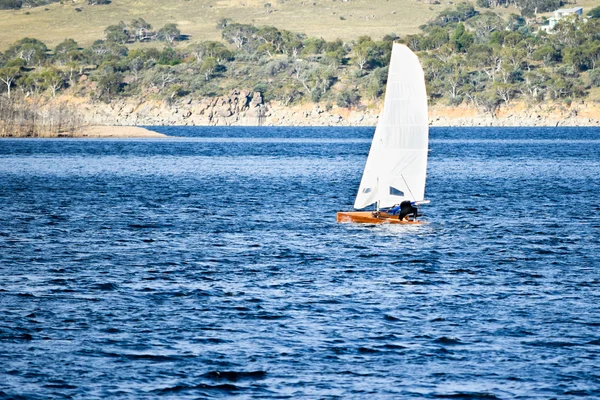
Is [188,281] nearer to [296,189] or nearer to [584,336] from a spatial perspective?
→ [584,336]

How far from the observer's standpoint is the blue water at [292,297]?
75.0 ft

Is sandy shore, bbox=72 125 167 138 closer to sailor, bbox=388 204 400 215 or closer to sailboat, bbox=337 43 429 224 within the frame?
sailboat, bbox=337 43 429 224

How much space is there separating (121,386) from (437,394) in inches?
268

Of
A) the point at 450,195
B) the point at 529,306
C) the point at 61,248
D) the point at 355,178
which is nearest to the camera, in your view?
the point at 529,306

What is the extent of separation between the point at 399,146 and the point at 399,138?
37 centimetres

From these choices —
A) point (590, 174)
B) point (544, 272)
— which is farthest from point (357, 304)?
point (590, 174)

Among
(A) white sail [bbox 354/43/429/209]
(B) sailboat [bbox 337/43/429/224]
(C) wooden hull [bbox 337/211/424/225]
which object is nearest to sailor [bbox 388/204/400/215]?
(B) sailboat [bbox 337/43/429/224]

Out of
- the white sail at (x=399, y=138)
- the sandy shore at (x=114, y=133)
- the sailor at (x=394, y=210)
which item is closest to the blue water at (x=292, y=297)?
the sailor at (x=394, y=210)

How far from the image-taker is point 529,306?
98.5 ft

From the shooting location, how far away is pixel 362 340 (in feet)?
85.0

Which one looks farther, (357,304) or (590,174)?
(590,174)

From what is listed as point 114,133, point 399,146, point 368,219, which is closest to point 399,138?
point 399,146

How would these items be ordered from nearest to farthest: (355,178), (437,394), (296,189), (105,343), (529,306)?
1. (437,394)
2. (105,343)
3. (529,306)
4. (296,189)
5. (355,178)

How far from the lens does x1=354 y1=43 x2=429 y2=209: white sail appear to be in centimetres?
4653
